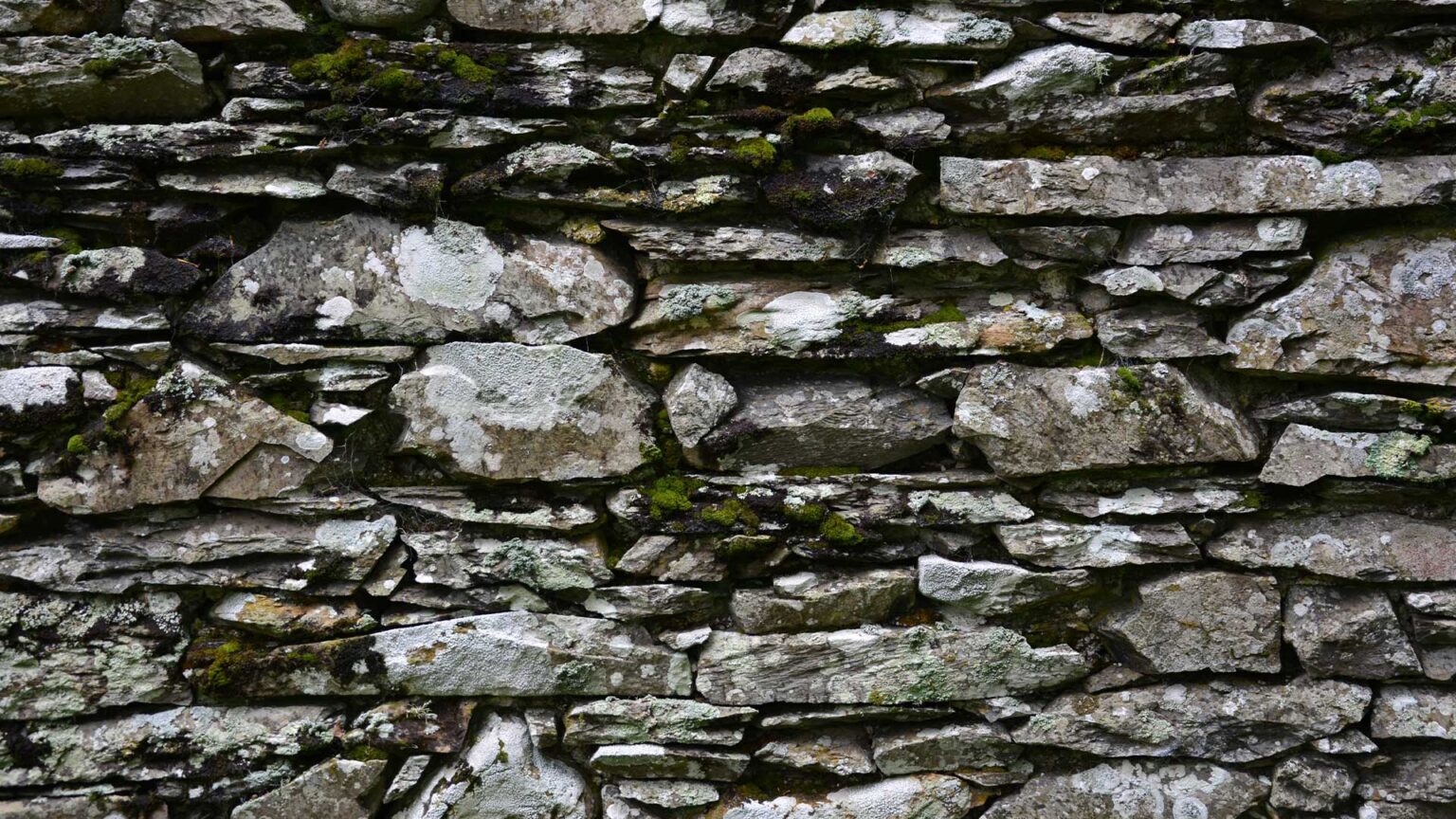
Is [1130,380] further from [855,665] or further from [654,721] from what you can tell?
[654,721]

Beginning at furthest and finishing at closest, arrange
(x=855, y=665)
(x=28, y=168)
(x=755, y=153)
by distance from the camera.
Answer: (x=855, y=665), (x=755, y=153), (x=28, y=168)

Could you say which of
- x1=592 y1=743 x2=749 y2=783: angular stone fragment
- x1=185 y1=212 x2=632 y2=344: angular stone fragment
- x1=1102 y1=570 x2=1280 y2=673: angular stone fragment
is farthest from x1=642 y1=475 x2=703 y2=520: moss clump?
x1=1102 y1=570 x2=1280 y2=673: angular stone fragment

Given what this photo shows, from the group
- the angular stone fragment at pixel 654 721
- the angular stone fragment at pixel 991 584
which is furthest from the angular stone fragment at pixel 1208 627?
the angular stone fragment at pixel 654 721

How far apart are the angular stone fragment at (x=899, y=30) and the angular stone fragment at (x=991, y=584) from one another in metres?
2.31

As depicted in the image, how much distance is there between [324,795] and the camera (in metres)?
3.59

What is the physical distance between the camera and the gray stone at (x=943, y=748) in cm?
369

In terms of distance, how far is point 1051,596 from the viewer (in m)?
3.71

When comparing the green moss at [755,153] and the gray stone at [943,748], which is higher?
the green moss at [755,153]

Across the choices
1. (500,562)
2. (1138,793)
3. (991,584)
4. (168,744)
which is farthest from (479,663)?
(1138,793)

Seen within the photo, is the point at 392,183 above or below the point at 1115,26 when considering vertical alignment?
below

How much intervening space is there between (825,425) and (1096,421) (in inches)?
48.1

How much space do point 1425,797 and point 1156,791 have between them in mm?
1196

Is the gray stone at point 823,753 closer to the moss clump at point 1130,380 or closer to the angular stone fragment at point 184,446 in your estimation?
the moss clump at point 1130,380

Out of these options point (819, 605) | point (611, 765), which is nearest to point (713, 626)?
point (819, 605)
